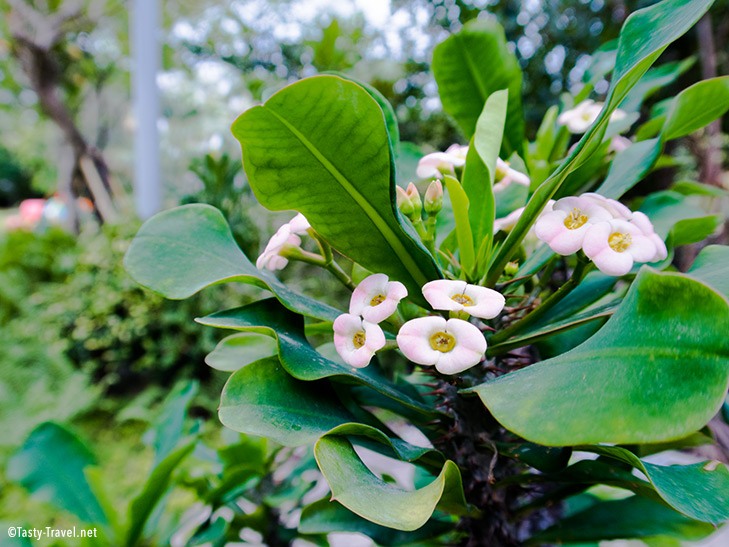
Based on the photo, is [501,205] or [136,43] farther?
[136,43]

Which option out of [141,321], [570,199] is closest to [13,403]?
[141,321]

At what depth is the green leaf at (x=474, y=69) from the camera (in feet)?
2.08

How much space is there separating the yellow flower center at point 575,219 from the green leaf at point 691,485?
0.58ft

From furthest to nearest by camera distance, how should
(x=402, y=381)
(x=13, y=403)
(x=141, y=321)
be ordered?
(x=141, y=321), (x=13, y=403), (x=402, y=381)

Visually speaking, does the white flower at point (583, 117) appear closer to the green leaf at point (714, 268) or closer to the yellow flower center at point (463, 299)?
the green leaf at point (714, 268)

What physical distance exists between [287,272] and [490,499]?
2733 millimetres

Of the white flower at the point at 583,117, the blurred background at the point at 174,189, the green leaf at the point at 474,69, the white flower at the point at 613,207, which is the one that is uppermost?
the green leaf at the point at 474,69

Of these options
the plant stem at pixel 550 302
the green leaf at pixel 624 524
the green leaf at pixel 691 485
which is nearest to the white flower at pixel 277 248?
the plant stem at pixel 550 302

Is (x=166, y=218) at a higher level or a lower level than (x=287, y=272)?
higher

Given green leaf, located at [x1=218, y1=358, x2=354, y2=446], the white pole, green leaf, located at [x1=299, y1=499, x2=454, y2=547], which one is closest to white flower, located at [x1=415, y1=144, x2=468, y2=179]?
green leaf, located at [x1=218, y1=358, x2=354, y2=446]

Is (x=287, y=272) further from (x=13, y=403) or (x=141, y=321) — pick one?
(x=13, y=403)

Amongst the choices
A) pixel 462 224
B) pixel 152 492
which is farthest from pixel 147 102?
pixel 462 224

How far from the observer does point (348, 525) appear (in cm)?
53

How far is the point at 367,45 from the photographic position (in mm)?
3693
